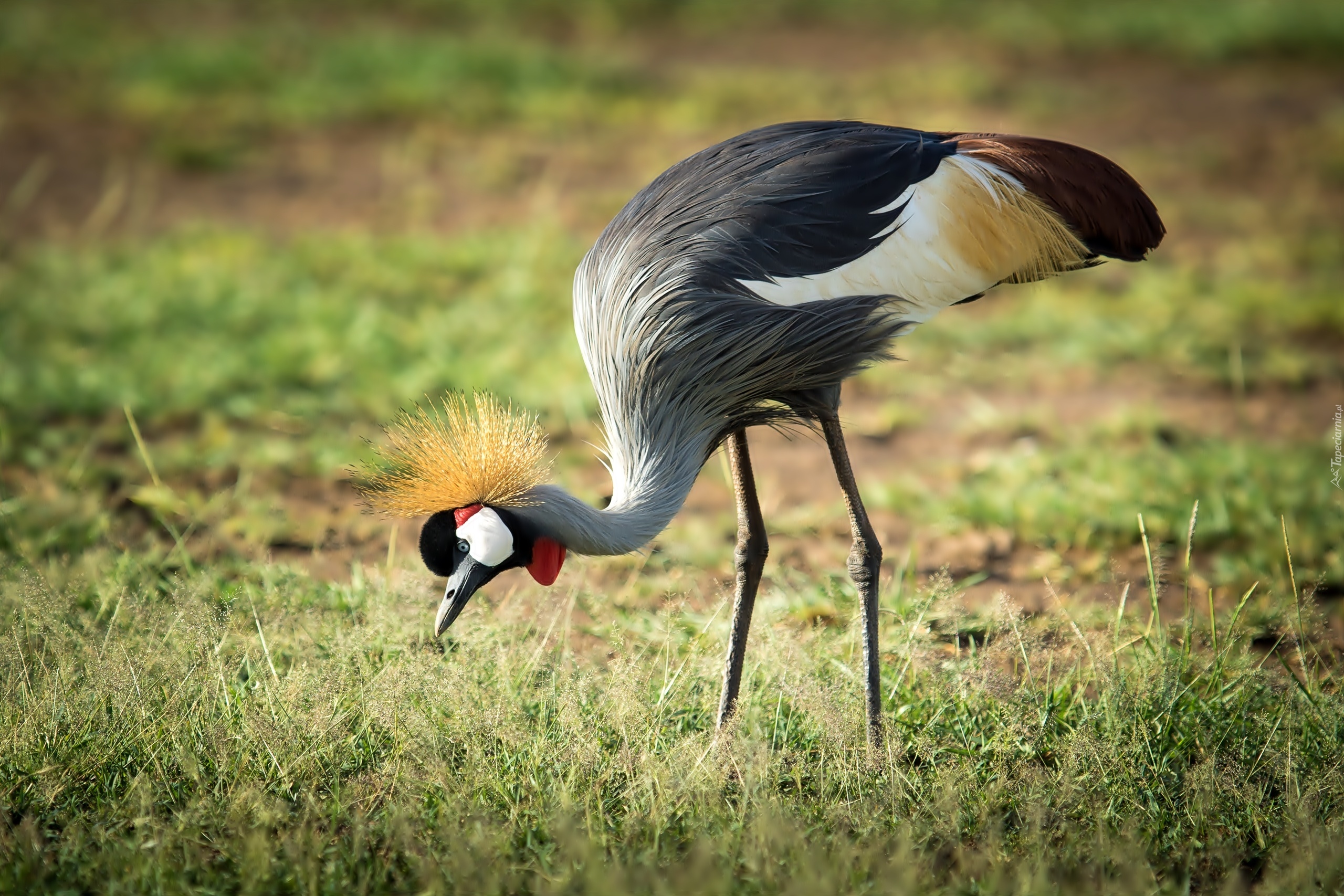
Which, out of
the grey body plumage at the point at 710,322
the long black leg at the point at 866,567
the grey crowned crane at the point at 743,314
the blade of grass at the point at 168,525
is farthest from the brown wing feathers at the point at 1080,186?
the blade of grass at the point at 168,525

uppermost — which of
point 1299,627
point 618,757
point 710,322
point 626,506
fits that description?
point 710,322

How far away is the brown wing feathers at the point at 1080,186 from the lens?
2377 mm

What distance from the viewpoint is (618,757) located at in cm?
208

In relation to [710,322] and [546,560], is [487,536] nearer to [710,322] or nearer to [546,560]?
[546,560]

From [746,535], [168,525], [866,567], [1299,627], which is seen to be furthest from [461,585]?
[1299,627]

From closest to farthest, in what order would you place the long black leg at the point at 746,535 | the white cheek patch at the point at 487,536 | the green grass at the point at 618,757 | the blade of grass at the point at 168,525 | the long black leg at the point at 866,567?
1. the green grass at the point at 618,757
2. the white cheek patch at the point at 487,536
3. the long black leg at the point at 866,567
4. the long black leg at the point at 746,535
5. the blade of grass at the point at 168,525

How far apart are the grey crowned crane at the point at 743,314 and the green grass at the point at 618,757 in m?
0.18

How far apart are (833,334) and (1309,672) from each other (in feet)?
3.85

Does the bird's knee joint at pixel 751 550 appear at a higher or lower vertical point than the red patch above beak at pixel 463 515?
lower

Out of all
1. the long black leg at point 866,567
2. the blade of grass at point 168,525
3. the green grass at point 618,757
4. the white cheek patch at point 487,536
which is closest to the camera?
the green grass at point 618,757

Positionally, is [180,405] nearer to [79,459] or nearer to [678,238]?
[79,459]

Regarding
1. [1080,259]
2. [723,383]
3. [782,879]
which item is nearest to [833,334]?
[723,383]

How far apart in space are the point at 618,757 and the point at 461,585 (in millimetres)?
415

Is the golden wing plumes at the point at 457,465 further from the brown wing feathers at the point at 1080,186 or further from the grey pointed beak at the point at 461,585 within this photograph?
the brown wing feathers at the point at 1080,186
